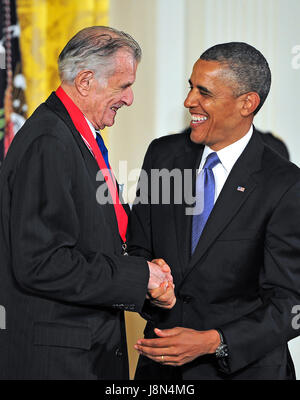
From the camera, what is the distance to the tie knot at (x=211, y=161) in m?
2.03

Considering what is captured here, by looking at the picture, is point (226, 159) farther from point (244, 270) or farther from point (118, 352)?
point (118, 352)

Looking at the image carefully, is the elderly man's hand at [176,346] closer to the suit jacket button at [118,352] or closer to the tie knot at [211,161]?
the suit jacket button at [118,352]

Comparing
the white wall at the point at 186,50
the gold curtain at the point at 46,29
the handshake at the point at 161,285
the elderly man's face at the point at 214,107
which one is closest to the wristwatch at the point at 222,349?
the handshake at the point at 161,285

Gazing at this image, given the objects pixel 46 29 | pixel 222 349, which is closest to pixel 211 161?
pixel 222 349

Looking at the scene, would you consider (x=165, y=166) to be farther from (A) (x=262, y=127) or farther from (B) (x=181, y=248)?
(A) (x=262, y=127)

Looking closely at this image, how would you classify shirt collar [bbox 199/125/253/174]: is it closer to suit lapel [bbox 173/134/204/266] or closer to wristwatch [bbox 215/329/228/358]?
suit lapel [bbox 173/134/204/266]

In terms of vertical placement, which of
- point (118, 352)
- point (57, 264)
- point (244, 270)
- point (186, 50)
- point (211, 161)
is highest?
point (186, 50)

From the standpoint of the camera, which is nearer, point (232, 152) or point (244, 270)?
point (244, 270)

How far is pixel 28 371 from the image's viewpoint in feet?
5.52

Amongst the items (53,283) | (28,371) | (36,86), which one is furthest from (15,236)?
(36,86)

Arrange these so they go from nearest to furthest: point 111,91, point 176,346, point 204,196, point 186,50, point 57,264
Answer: point 57,264, point 176,346, point 111,91, point 204,196, point 186,50

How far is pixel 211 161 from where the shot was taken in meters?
2.04

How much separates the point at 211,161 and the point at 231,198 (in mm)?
171

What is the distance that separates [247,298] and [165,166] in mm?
505
